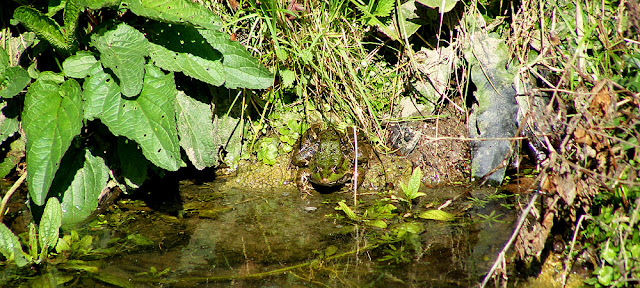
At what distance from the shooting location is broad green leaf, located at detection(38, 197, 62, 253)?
2.92m

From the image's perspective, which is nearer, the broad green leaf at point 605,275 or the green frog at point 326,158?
the broad green leaf at point 605,275

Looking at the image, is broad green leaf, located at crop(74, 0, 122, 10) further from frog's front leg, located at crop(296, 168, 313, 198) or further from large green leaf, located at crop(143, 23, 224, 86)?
frog's front leg, located at crop(296, 168, 313, 198)

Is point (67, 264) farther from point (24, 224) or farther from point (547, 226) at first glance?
point (547, 226)

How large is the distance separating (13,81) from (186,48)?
1190mm

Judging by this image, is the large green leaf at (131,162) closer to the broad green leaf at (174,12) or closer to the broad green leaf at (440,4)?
the broad green leaf at (174,12)

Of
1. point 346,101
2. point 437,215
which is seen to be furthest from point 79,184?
point 437,215

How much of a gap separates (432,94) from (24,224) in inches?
135

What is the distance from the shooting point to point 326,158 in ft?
13.5

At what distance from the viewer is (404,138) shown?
4.28 metres

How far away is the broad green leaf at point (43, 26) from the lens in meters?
3.04

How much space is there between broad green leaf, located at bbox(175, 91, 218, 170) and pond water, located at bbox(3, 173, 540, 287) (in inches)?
16.9

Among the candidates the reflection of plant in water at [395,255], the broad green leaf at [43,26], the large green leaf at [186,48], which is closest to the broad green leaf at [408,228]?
the reflection of plant in water at [395,255]

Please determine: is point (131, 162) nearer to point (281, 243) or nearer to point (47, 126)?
point (47, 126)

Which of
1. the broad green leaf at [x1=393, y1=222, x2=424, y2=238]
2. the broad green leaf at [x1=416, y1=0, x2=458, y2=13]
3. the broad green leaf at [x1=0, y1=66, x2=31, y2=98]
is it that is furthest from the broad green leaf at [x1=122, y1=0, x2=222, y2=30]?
the broad green leaf at [x1=393, y1=222, x2=424, y2=238]
